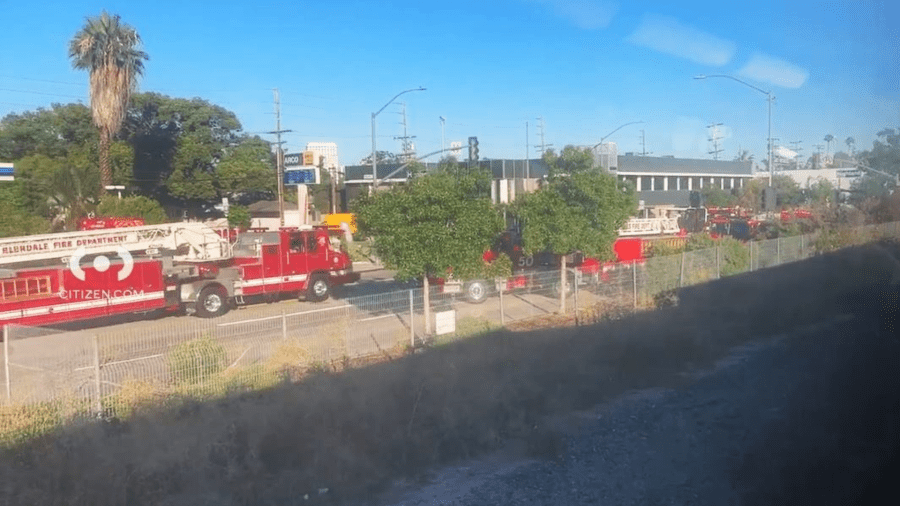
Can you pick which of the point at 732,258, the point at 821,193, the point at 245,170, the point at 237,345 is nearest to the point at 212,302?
the point at 237,345

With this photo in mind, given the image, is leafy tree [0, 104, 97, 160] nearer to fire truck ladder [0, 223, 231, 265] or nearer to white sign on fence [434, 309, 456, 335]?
fire truck ladder [0, 223, 231, 265]

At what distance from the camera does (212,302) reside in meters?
26.1

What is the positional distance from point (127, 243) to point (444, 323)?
445 inches

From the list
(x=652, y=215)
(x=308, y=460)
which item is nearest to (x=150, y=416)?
(x=308, y=460)

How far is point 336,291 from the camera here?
31.6 meters

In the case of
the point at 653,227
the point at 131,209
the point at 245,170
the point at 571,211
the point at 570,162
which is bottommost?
the point at 653,227

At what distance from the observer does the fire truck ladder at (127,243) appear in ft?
73.9

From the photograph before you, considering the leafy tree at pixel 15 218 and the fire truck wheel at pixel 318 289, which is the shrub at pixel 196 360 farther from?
the leafy tree at pixel 15 218

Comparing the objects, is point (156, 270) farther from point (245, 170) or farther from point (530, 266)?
point (245, 170)

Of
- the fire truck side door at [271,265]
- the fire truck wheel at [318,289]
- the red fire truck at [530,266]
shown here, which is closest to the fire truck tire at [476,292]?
the red fire truck at [530,266]

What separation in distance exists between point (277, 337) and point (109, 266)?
10.6 meters

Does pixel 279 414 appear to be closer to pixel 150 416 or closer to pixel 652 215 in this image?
pixel 150 416

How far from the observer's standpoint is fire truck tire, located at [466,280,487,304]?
20.1 m

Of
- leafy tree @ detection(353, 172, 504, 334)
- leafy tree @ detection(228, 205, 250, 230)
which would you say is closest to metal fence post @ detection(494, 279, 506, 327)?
leafy tree @ detection(353, 172, 504, 334)
